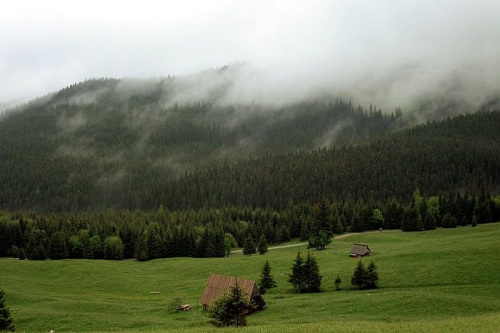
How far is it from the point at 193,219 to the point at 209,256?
33.4m

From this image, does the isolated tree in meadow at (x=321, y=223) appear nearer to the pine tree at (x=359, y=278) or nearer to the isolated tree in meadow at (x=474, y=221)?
the pine tree at (x=359, y=278)

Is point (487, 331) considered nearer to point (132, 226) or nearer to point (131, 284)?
point (131, 284)

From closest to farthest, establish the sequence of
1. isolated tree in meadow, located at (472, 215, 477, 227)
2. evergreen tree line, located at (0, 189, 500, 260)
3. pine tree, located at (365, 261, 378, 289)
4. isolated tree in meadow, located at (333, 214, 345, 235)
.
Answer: pine tree, located at (365, 261, 378, 289) < evergreen tree line, located at (0, 189, 500, 260) < isolated tree in meadow, located at (472, 215, 477, 227) < isolated tree in meadow, located at (333, 214, 345, 235)

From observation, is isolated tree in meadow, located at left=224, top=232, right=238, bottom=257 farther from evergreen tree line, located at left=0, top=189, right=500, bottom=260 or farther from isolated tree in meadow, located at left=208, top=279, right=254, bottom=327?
isolated tree in meadow, located at left=208, top=279, right=254, bottom=327

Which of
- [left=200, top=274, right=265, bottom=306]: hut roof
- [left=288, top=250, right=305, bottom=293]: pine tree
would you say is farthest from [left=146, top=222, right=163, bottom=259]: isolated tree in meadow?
[left=288, top=250, right=305, bottom=293]: pine tree

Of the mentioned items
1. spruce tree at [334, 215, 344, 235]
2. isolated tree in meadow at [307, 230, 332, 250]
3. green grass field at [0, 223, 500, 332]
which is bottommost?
green grass field at [0, 223, 500, 332]

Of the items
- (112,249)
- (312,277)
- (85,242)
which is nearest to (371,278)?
(312,277)

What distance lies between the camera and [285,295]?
6794 cm

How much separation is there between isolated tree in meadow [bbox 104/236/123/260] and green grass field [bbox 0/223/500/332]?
17707 mm

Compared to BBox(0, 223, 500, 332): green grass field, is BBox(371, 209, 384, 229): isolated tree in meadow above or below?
above

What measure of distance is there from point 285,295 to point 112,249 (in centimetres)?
7595

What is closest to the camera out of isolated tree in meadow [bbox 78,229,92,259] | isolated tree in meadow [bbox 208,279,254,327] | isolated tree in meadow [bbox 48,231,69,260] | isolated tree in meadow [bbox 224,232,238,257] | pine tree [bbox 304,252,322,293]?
isolated tree in meadow [bbox 208,279,254,327]

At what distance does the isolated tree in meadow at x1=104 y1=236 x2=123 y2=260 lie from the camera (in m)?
128

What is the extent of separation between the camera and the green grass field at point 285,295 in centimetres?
4603
